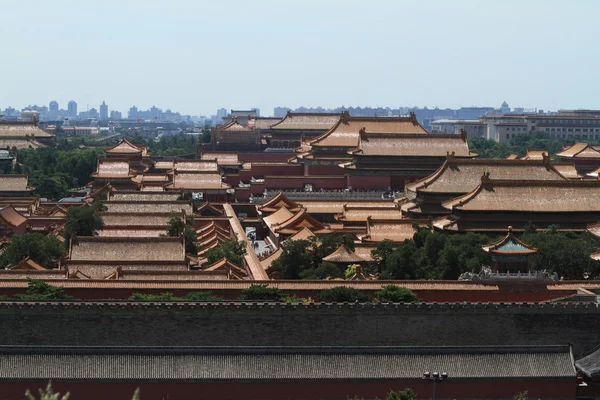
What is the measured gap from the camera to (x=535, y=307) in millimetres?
29531

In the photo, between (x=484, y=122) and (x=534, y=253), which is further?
(x=484, y=122)

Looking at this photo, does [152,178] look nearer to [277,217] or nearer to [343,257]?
[277,217]

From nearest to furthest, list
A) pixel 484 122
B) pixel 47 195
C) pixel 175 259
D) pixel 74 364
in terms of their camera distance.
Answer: pixel 74 364 < pixel 175 259 < pixel 47 195 < pixel 484 122

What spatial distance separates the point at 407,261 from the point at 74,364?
13626mm

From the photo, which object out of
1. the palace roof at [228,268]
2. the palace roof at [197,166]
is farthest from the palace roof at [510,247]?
the palace roof at [197,166]

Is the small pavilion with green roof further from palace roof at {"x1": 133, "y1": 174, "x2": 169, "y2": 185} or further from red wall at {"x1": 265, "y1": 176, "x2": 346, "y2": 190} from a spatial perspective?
palace roof at {"x1": 133, "y1": 174, "x2": 169, "y2": 185}

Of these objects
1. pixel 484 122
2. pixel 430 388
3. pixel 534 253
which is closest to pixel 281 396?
pixel 430 388

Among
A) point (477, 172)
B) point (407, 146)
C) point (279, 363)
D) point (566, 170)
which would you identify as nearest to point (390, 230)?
point (477, 172)

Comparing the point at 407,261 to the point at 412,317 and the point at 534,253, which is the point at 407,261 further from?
the point at 412,317

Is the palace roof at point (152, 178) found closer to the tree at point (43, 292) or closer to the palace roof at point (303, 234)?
the palace roof at point (303, 234)

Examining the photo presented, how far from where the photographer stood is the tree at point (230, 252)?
134 feet

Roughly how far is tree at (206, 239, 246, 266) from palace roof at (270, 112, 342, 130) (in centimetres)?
→ 4274

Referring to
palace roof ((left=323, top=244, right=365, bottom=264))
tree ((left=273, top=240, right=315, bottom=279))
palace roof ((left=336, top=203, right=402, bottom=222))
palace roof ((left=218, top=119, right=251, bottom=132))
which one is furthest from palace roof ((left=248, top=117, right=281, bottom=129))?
palace roof ((left=323, top=244, right=365, bottom=264))

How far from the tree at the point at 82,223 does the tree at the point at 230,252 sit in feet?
17.6
